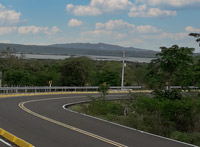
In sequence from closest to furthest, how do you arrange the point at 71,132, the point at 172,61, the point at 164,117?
1. the point at 71,132
2. the point at 164,117
3. the point at 172,61

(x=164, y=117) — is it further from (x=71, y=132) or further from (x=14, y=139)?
(x=14, y=139)

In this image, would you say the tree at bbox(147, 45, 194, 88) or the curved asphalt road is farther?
the tree at bbox(147, 45, 194, 88)

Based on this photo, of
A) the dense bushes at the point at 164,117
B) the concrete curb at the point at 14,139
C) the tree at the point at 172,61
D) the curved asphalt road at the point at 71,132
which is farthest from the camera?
the tree at the point at 172,61

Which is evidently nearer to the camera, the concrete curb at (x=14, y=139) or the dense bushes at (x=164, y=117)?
the concrete curb at (x=14, y=139)

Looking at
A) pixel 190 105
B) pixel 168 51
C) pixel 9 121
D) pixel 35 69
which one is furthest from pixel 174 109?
pixel 35 69

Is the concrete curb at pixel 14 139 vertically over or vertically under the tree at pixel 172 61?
under

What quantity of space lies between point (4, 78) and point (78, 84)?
1283 cm

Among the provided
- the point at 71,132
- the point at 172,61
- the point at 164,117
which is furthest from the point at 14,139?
the point at 172,61

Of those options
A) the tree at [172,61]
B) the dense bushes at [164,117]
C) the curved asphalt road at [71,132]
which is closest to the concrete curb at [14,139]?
the curved asphalt road at [71,132]

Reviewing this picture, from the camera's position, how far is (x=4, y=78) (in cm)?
5600

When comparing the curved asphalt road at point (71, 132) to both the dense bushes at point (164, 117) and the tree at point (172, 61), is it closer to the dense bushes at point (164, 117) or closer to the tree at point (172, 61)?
the dense bushes at point (164, 117)

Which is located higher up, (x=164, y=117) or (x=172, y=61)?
(x=172, y=61)


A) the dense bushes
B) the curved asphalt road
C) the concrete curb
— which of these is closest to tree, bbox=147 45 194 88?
the dense bushes

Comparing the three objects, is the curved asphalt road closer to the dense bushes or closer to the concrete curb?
the concrete curb
